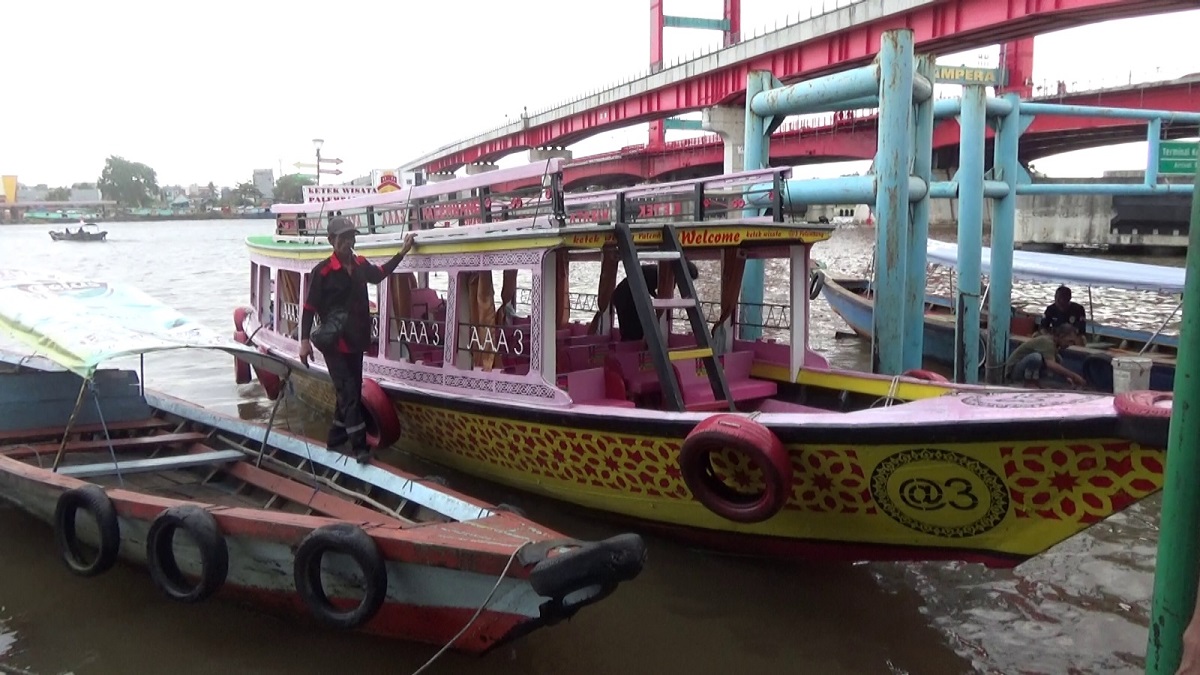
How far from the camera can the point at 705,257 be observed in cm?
731

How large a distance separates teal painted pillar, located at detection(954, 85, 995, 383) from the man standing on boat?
20.4 ft

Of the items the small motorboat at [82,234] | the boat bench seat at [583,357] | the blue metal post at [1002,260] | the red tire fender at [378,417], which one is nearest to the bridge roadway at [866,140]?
the blue metal post at [1002,260]

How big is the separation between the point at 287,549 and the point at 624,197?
13.0 ft

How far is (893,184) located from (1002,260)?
2.85m

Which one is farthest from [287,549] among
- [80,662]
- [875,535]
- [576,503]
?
[875,535]

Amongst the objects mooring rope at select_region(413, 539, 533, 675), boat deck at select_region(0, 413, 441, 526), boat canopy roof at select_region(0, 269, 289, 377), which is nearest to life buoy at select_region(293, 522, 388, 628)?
mooring rope at select_region(413, 539, 533, 675)

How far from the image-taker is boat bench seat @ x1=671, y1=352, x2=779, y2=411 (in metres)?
6.34

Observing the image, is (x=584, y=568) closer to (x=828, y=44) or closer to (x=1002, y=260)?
(x=1002, y=260)

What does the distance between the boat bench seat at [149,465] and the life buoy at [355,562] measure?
2.25 metres

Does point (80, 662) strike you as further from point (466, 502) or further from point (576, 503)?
point (576, 503)

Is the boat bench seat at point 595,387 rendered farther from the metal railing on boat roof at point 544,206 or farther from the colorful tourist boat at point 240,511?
the colorful tourist boat at point 240,511

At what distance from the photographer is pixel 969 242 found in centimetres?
920

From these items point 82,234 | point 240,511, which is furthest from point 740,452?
point 82,234

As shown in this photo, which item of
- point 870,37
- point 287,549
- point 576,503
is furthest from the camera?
point 870,37
